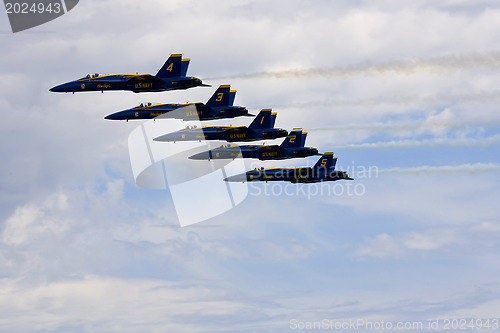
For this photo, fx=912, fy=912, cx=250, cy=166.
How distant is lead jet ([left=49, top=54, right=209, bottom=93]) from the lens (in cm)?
16638

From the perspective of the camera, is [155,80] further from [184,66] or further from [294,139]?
[294,139]

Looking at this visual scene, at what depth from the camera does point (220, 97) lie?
17462 cm

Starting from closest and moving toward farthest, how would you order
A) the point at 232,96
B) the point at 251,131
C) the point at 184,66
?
the point at 184,66
the point at 232,96
the point at 251,131

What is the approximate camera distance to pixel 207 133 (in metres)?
186

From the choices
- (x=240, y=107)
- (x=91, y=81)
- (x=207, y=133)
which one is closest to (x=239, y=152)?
(x=207, y=133)

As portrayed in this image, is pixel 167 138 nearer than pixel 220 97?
No

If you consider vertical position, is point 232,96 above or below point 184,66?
below

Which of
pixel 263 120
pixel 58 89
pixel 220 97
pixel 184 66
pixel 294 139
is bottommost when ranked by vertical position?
pixel 294 139

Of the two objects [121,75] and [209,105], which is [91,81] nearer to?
[121,75]

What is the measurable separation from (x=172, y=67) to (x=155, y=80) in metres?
3.95

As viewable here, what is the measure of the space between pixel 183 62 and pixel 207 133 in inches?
877

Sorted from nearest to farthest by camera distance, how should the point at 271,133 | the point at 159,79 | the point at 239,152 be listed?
the point at 159,79 → the point at 271,133 → the point at 239,152

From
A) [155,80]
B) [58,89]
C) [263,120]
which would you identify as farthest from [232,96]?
[58,89]

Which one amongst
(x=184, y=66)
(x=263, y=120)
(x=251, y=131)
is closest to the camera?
(x=184, y=66)
